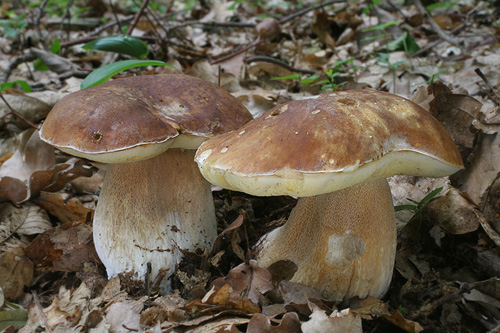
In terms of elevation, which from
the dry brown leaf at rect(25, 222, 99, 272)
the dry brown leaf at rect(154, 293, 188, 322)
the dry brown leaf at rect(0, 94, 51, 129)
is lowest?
the dry brown leaf at rect(25, 222, 99, 272)

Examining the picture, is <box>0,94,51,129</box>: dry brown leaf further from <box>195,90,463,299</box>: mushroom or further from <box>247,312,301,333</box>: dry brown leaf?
<box>247,312,301,333</box>: dry brown leaf

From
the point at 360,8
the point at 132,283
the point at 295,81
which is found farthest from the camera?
the point at 360,8

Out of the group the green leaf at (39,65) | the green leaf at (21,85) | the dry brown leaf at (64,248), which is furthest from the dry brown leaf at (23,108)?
the dry brown leaf at (64,248)

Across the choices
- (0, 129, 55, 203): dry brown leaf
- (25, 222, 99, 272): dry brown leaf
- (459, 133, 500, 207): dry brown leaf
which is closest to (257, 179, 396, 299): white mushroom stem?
(459, 133, 500, 207): dry brown leaf

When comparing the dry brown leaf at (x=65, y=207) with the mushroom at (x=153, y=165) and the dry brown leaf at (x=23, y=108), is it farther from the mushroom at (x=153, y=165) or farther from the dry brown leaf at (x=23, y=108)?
the dry brown leaf at (x=23, y=108)

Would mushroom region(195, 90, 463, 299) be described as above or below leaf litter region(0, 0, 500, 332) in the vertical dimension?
above

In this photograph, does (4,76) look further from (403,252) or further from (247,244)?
(403,252)

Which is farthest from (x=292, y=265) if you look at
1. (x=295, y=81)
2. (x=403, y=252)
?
(x=295, y=81)

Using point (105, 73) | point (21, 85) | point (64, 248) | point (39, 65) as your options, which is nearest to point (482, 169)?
point (105, 73)

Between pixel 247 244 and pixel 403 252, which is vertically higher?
pixel 247 244
